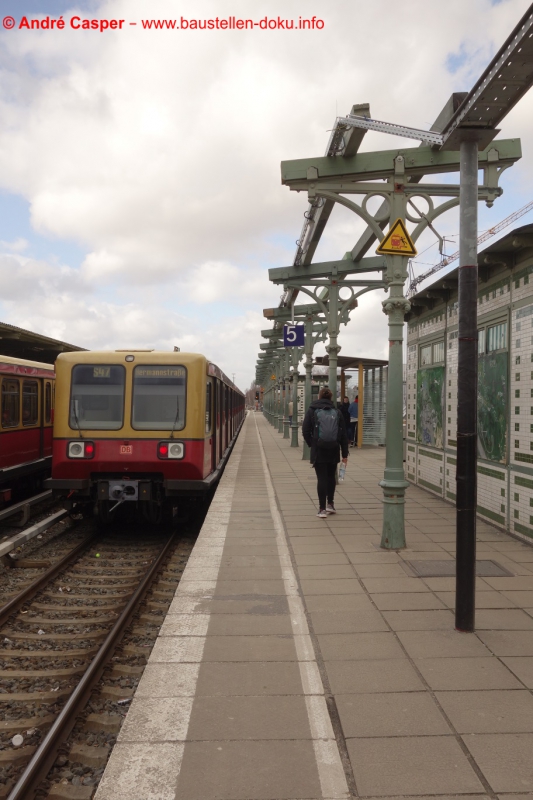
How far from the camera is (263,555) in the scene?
267 inches

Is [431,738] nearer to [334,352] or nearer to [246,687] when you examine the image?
[246,687]

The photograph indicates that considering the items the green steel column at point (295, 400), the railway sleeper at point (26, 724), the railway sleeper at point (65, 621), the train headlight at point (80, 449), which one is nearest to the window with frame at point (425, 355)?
the train headlight at point (80, 449)

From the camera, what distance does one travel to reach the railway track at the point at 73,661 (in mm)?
3291

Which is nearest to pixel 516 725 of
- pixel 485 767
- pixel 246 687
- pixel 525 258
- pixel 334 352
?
pixel 485 767

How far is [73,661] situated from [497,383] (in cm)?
548

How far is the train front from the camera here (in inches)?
341

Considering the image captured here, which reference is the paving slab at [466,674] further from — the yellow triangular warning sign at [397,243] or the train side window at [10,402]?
the train side window at [10,402]

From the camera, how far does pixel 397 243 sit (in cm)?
659

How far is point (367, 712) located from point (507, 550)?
13.2ft

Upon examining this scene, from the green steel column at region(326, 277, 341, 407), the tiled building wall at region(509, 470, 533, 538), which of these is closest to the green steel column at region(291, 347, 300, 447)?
the green steel column at region(326, 277, 341, 407)

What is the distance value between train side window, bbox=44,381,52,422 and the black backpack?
5.74 metres

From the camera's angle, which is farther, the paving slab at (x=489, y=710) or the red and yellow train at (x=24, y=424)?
the red and yellow train at (x=24, y=424)

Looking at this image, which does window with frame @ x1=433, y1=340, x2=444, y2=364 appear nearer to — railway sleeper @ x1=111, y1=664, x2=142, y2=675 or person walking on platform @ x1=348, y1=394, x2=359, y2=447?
railway sleeper @ x1=111, y1=664, x2=142, y2=675

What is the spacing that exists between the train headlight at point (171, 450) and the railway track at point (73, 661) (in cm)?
118
